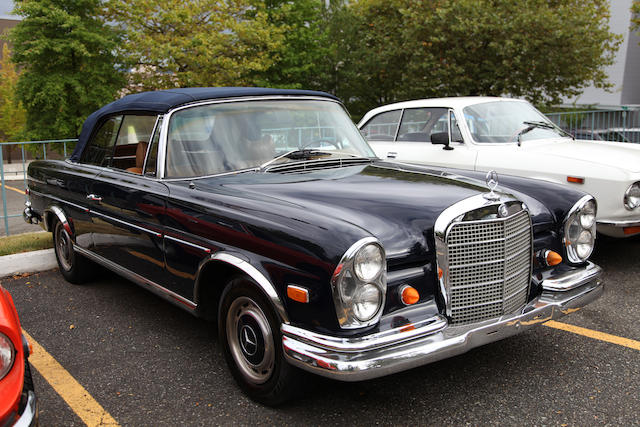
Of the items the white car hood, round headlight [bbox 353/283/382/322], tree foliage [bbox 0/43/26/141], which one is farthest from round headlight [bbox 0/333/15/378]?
tree foliage [bbox 0/43/26/141]

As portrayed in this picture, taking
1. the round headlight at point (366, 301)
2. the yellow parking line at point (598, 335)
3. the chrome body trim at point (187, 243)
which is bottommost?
the yellow parking line at point (598, 335)

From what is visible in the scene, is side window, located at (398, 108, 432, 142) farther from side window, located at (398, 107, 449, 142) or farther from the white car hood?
the white car hood

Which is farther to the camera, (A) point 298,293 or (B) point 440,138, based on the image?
(B) point 440,138

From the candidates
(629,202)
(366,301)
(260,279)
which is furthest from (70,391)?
(629,202)

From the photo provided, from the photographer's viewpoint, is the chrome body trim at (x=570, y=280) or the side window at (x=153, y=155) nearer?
the chrome body trim at (x=570, y=280)

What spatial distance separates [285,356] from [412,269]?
758 mm

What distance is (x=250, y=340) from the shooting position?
2.97 metres

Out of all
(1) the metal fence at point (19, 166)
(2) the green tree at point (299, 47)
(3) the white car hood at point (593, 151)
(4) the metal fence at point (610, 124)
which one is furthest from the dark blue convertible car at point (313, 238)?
(2) the green tree at point (299, 47)

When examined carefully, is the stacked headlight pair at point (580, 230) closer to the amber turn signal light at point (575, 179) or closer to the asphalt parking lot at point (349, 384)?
the asphalt parking lot at point (349, 384)

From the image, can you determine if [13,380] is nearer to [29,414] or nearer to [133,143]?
[29,414]

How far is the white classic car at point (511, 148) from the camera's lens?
197 inches

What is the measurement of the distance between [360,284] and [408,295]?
313 millimetres

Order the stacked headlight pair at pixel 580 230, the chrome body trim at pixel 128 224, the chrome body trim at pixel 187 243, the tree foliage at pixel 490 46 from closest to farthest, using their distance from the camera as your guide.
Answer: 1. the chrome body trim at pixel 187 243
2. the stacked headlight pair at pixel 580 230
3. the chrome body trim at pixel 128 224
4. the tree foliage at pixel 490 46

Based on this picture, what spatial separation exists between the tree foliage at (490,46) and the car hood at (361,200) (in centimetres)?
1753
